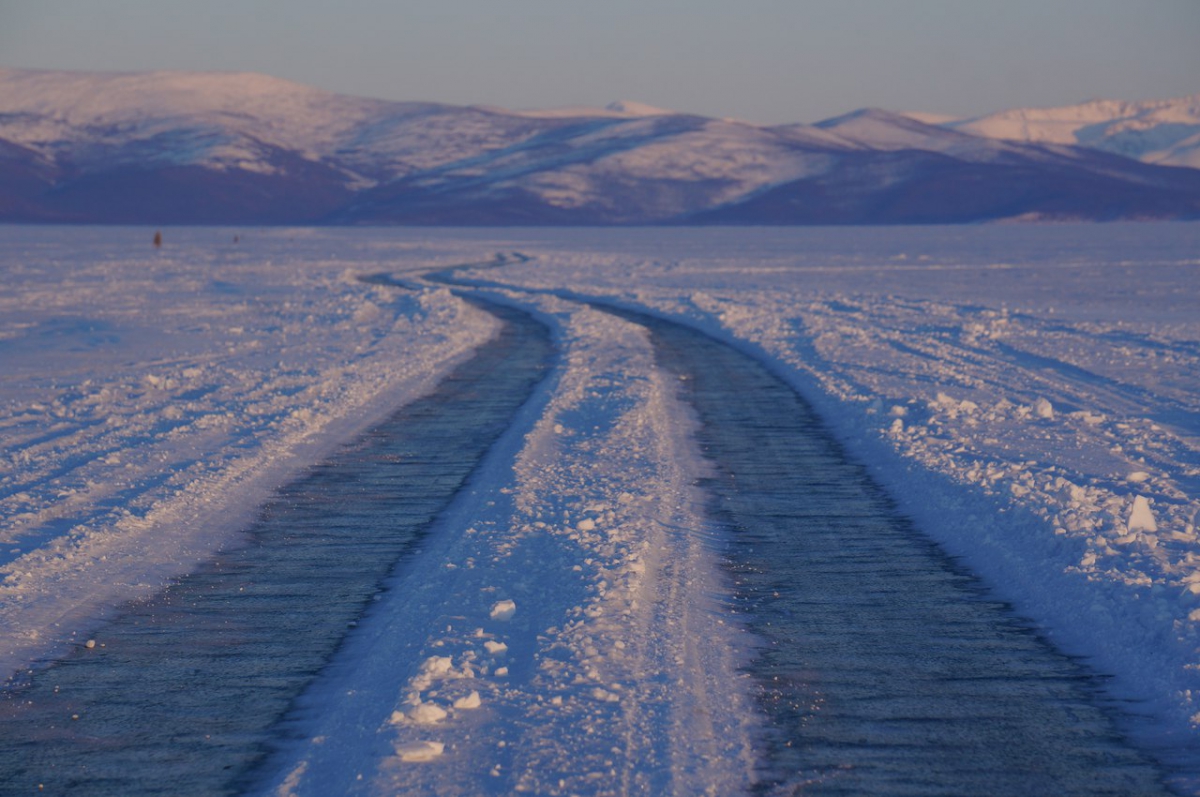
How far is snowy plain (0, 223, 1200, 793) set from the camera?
5.11 metres

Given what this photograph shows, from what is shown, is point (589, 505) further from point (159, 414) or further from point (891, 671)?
point (159, 414)

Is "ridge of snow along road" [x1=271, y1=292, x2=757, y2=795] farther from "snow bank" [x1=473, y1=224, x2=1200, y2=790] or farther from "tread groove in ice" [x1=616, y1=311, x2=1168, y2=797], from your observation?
"snow bank" [x1=473, y1=224, x2=1200, y2=790]

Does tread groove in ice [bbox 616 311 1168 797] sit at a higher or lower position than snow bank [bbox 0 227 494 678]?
higher

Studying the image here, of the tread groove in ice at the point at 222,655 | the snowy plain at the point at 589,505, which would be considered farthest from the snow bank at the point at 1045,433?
the tread groove in ice at the point at 222,655

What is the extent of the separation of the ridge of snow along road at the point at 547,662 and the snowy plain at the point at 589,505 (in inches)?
0.7

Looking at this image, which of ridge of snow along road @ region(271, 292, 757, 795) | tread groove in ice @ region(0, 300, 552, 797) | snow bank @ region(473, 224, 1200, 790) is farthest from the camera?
snow bank @ region(473, 224, 1200, 790)

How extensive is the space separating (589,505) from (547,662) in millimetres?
3022

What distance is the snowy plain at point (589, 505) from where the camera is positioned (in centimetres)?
511

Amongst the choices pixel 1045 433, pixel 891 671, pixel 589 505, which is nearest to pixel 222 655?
pixel 891 671

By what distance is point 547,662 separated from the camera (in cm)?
567

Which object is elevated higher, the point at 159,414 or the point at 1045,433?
the point at 1045,433

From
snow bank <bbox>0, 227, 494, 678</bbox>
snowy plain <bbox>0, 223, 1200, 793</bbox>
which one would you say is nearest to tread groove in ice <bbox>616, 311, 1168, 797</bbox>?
snowy plain <bbox>0, 223, 1200, 793</bbox>

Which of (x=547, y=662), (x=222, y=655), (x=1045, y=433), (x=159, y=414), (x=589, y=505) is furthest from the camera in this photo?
(x=159, y=414)

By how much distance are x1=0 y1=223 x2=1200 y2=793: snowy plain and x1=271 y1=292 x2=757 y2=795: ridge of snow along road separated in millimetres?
18
